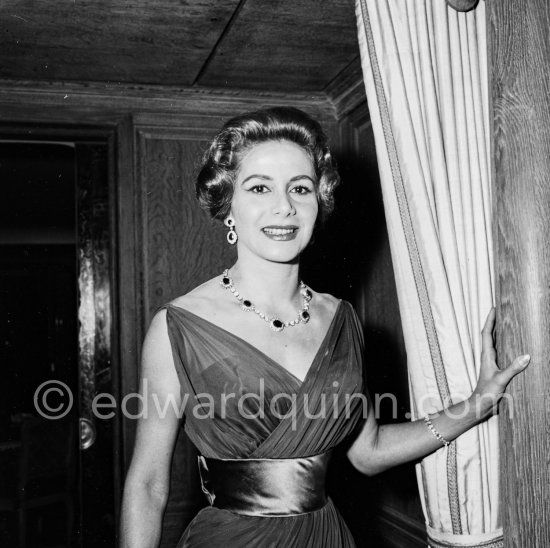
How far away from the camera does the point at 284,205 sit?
5.65 ft

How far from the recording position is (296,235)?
69.3 inches

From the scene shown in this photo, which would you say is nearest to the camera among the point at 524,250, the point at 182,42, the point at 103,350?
the point at 524,250

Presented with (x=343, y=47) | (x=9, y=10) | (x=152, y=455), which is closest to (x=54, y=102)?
(x=9, y=10)

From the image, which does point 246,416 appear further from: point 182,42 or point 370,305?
point 370,305

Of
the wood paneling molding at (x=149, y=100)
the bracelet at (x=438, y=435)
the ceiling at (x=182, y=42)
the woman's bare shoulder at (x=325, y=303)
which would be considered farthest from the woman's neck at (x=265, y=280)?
the wood paneling molding at (x=149, y=100)

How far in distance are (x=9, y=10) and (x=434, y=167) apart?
215 centimetres

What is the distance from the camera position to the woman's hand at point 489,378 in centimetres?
144

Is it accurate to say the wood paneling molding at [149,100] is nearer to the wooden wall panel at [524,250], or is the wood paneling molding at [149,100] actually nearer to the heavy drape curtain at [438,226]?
the heavy drape curtain at [438,226]

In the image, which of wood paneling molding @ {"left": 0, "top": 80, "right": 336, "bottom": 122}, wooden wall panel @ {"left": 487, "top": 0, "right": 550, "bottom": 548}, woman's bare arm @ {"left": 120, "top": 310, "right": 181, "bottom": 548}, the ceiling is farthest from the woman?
wood paneling molding @ {"left": 0, "top": 80, "right": 336, "bottom": 122}

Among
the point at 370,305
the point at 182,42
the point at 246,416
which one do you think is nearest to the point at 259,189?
the point at 246,416

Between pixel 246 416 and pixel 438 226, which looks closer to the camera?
pixel 438 226

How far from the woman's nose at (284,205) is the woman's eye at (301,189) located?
0.05m

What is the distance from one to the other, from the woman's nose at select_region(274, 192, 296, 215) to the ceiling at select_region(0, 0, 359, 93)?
1453mm

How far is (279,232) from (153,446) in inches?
25.3
